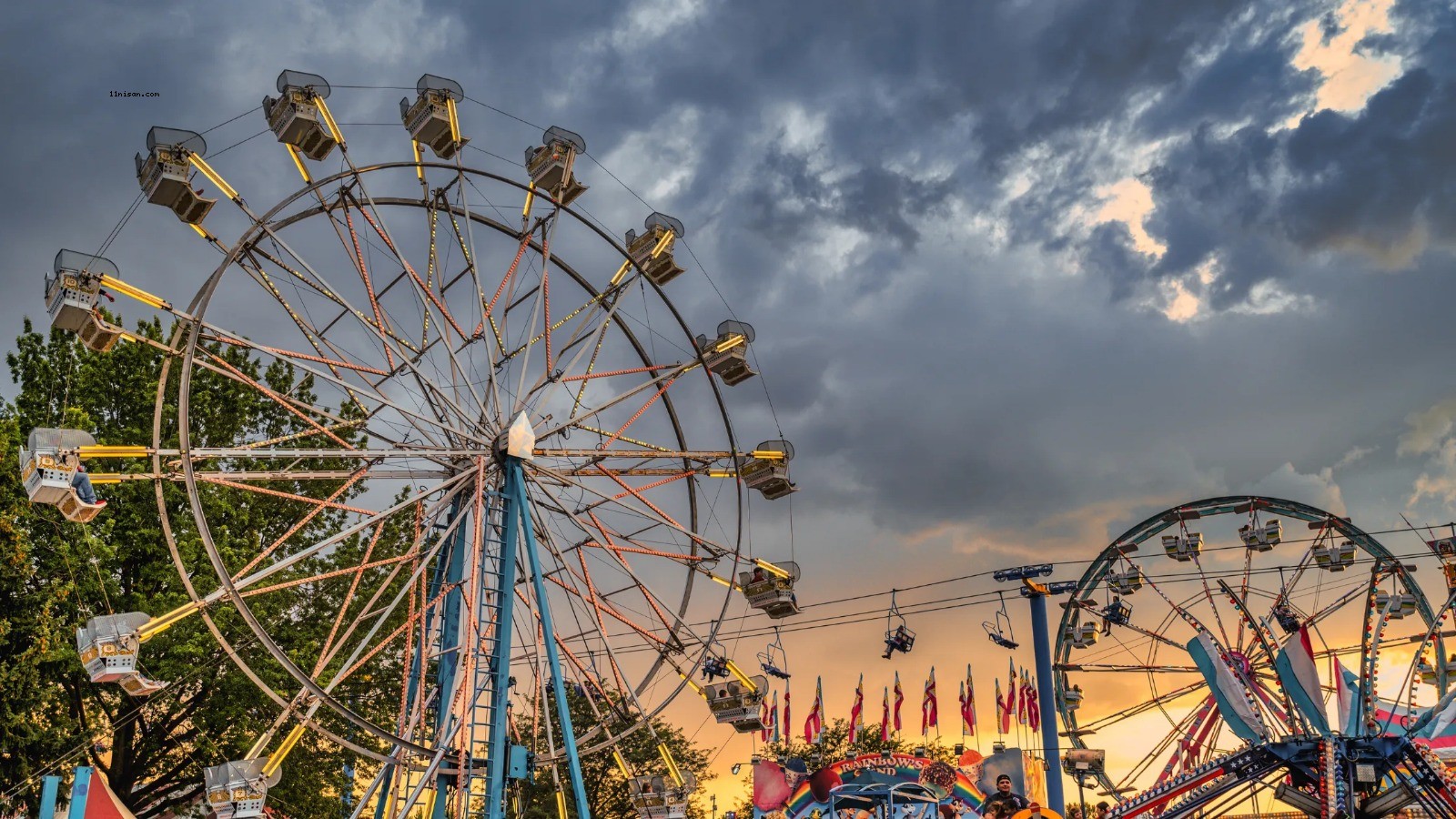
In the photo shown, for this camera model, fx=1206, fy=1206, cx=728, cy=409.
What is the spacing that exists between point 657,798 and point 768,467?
7001mm

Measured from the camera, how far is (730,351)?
25.3 m

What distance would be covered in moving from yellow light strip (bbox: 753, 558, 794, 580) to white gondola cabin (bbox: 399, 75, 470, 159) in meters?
10.3

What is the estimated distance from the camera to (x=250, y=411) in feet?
101

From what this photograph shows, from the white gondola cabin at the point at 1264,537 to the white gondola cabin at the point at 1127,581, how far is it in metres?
3.09

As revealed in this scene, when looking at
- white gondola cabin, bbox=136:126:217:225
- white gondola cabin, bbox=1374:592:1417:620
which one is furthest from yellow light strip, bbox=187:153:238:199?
white gondola cabin, bbox=1374:592:1417:620

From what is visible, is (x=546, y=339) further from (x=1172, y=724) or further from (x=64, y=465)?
(x=1172, y=724)

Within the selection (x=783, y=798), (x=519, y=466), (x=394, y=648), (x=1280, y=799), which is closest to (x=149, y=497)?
(x=394, y=648)

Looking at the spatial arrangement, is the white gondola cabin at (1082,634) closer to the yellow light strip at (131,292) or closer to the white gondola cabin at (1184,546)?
the white gondola cabin at (1184,546)

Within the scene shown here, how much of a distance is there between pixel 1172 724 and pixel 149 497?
26.2m

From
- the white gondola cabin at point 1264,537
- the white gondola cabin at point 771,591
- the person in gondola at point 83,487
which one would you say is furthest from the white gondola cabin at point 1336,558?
→ the person in gondola at point 83,487

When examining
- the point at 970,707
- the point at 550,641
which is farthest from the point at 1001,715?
the point at 550,641

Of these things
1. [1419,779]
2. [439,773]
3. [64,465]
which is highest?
[64,465]

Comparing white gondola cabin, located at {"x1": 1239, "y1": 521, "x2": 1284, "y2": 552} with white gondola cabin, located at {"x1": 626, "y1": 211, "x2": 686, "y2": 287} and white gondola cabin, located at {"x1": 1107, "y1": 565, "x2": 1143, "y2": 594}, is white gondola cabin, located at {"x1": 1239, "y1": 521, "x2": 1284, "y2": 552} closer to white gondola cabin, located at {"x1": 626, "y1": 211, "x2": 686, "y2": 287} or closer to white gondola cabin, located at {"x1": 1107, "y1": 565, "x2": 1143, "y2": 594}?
white gondola cabin, located at {"x1": 1107, "y1": 565, "x2": 1143, "y2": 594}

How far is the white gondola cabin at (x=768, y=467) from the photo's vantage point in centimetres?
2530
